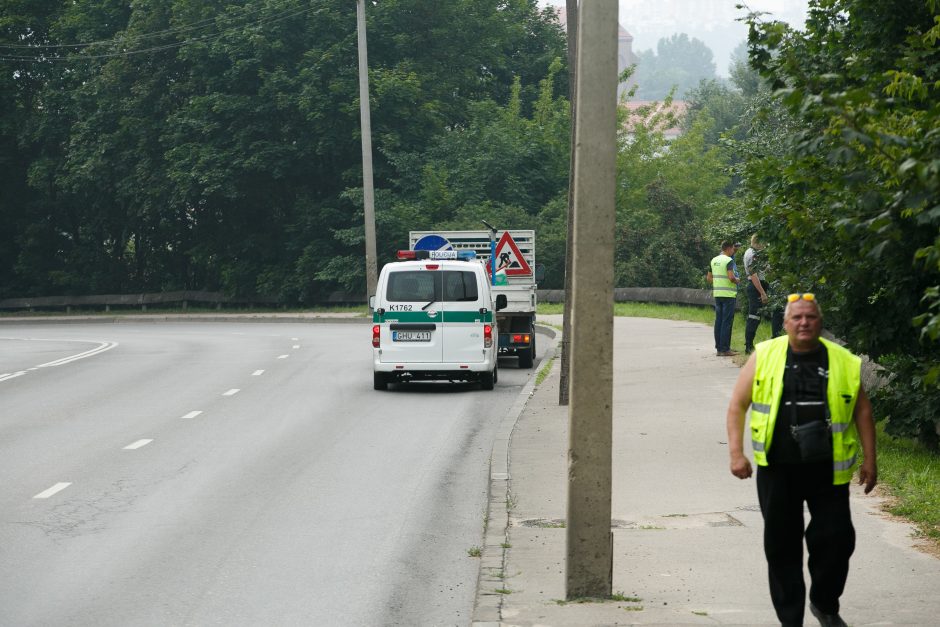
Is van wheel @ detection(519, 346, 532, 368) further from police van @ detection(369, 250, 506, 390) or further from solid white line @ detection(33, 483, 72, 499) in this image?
solid white line @ detection(33, 483, 72, 499)

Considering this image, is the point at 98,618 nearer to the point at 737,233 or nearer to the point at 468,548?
the point at 468,548

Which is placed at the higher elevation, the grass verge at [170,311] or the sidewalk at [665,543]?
the sidewalk at [665,543]

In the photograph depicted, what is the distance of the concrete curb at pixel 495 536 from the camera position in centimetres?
711

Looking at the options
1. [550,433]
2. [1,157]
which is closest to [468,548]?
[550,433]

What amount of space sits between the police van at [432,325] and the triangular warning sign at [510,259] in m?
5.69

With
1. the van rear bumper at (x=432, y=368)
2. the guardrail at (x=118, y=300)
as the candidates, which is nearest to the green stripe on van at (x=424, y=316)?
the van rear bumper at (x=432, y=368)

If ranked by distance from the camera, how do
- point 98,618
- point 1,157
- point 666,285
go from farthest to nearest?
point 1,157 < point 666,285 < point 98,618

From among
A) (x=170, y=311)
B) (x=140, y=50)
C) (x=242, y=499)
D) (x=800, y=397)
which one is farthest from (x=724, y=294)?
(x=170, y=311)

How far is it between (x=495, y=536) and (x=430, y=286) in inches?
444

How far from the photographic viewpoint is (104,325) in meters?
48.5

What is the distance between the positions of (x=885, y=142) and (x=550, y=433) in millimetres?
8968

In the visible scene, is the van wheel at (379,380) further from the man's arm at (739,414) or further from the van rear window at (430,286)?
the man's arm at (739,414)

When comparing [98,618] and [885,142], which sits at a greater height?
[885,142]

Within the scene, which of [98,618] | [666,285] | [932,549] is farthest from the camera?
[666,285]
